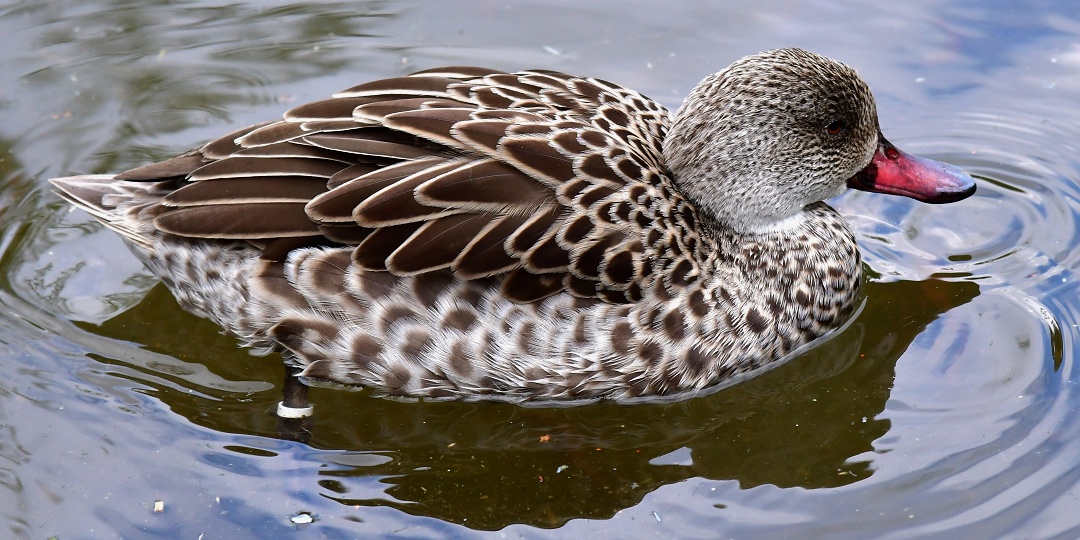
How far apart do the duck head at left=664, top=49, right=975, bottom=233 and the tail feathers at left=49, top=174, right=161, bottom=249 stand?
267 cm

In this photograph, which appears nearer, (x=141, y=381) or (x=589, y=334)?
(x=589, y=334)

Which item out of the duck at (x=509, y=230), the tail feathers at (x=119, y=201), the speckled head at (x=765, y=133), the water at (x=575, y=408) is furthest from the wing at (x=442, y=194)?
the water at (x=575, y=408)

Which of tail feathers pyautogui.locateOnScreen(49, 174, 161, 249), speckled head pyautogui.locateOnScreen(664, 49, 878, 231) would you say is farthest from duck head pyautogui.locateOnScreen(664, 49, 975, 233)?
tail feathers pyautogui.locateOnScreen(49, 174, 161, 249)

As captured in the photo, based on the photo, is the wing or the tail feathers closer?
the wing

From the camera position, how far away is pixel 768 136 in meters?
6.16

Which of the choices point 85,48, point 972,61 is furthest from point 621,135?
point 85,48

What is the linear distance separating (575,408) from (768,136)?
1702mm

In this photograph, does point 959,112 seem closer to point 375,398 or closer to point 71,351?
point 375,398

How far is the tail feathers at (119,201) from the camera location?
20.0 feet

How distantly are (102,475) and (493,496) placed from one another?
1852 millimetres

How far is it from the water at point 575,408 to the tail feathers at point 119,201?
715 millimetres

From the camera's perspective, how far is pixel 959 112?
8.02m

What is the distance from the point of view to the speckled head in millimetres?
6102

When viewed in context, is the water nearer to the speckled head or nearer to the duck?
the duck
